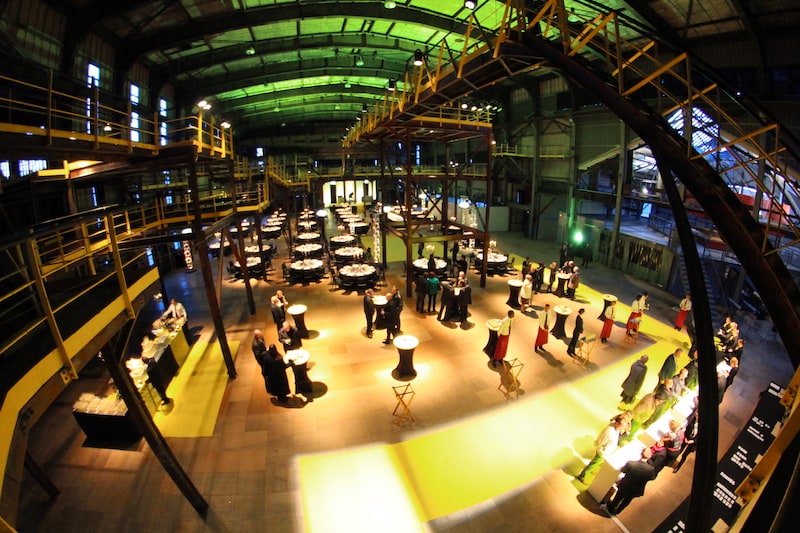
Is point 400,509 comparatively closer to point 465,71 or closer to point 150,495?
point 150,495

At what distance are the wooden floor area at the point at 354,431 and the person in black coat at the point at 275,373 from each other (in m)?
0.45

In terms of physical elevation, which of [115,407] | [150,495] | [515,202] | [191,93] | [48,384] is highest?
[191,93]

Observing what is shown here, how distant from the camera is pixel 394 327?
1218 centimetres

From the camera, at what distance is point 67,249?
11.4 meters

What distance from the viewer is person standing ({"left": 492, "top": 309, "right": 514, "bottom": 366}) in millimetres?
10156

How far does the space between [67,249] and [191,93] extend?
16.9m

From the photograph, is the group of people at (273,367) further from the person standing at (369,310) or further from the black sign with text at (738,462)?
the black sign with text at (738,462)

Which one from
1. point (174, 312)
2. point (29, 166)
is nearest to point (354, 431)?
point (174, 312)

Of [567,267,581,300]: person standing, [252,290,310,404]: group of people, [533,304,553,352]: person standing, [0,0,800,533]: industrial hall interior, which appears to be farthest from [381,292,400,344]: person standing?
[567,267,581,300]: person standing

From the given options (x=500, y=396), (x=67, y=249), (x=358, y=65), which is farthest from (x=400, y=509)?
(x=358, y=65)

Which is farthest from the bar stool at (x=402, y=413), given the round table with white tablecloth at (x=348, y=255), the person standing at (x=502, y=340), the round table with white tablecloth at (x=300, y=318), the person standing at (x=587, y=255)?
the person standing at (x=587, y=255)

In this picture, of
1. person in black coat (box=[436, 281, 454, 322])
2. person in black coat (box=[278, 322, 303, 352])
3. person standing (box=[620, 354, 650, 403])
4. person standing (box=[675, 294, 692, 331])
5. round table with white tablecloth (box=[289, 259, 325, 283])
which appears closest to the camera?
person standing (box=[620, 354, 650, 403])

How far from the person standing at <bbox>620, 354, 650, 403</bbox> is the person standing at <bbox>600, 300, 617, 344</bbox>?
3332mm

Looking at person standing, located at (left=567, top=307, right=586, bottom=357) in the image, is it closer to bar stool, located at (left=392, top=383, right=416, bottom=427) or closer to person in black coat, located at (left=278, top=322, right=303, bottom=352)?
bar stool, located at (left=392, top=383, right=416, bottom=427)
